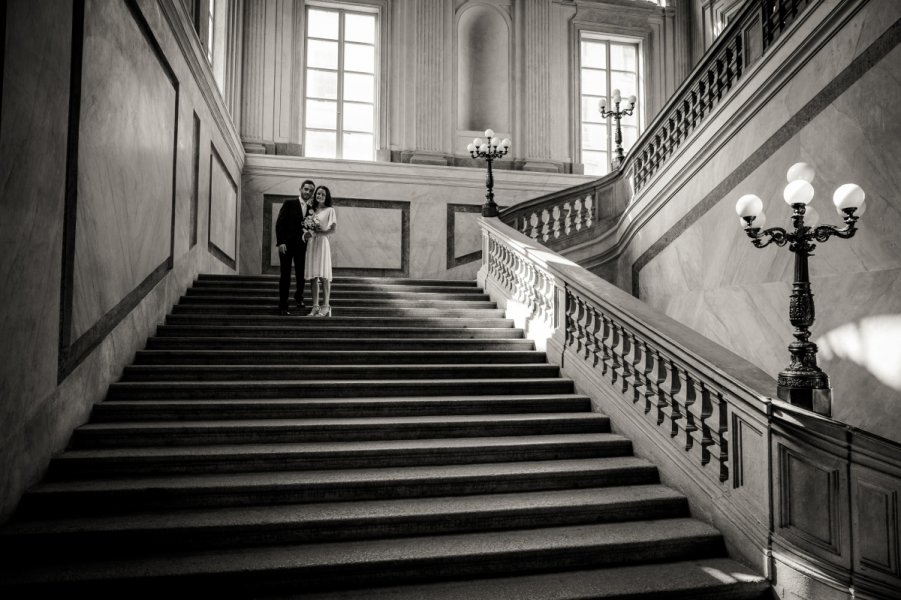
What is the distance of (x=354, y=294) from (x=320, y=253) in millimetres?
1077

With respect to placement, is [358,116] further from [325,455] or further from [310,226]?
[325,455]

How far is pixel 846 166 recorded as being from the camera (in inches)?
201

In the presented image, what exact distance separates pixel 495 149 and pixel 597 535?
7211mm

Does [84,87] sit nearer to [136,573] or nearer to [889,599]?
[136,573]

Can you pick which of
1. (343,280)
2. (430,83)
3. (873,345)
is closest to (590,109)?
(430,83)

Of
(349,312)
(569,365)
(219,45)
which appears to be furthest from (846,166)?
(219,45)

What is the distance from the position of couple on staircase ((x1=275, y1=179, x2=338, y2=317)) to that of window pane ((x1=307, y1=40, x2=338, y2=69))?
596 cm

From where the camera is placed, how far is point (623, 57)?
1348 cm

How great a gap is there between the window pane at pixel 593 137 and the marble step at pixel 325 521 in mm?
10096

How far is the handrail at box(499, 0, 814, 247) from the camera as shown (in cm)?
627

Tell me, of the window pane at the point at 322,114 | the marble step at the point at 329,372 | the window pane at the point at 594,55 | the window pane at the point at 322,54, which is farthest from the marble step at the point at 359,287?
the window pane at the point at 594,55

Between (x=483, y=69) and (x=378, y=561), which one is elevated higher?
(x=483, y=69)

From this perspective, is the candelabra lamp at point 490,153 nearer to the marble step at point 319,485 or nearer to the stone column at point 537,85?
the stone column at point 537,85

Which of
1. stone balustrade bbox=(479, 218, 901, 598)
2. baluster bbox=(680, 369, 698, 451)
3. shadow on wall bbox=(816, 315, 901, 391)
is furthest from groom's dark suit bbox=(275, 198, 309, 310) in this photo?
shadow on wall bbox=(816, 315, 901, 391)
